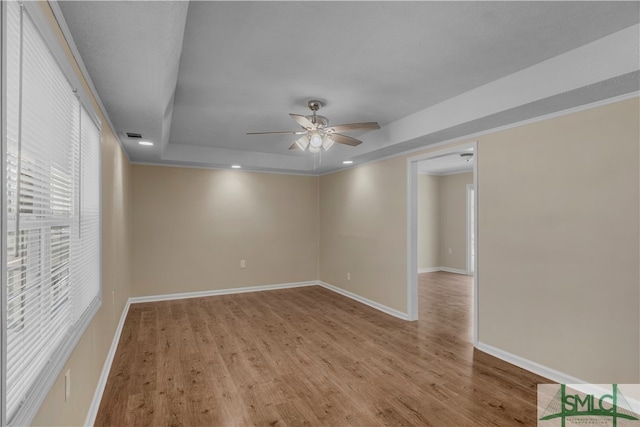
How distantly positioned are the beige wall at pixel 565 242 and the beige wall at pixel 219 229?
376 centimetres

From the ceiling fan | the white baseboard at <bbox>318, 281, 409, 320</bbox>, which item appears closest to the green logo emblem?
the white baseboard at <bbox>318, 281, 409, 320</bbox>

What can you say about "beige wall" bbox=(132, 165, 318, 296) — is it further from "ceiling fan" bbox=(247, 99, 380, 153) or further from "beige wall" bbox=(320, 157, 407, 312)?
"ceiling fan" bbox=(247, 99, 380, 153)

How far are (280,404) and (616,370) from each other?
8.22 ft

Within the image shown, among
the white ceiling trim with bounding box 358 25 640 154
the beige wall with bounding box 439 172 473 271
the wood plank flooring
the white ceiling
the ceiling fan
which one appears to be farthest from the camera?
the beige wall with bounding box 439 172 473 271

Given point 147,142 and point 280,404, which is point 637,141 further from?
point 147,142

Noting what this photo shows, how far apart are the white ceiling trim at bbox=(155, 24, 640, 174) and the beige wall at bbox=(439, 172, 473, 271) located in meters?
4.23

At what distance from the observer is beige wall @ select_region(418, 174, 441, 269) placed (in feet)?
26.9

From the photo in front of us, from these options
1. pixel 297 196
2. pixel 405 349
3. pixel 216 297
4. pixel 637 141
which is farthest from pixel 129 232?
pixel 637 141

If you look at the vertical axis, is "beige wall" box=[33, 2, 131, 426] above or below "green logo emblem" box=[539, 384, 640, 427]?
above

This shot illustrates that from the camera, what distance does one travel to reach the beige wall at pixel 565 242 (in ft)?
7.95

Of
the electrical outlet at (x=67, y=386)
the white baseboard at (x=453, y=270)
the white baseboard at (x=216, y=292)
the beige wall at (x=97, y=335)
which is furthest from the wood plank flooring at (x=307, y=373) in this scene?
the white baseboard at (x=453, y=270)

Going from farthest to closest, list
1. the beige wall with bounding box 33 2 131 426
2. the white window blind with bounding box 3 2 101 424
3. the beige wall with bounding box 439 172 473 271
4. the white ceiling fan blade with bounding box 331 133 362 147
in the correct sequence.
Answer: the beige wall with bounding box 439 172 473 271 < the white ceiling fan blade with bounding box 331 133 362 147 < the beige wall with bounding box 33 2 131 426 < the white window blind with bounding box 3 2 101 424

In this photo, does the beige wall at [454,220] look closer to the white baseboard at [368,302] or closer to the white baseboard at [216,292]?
the white baseboard at [368,302]

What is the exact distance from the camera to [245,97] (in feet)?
10.6
